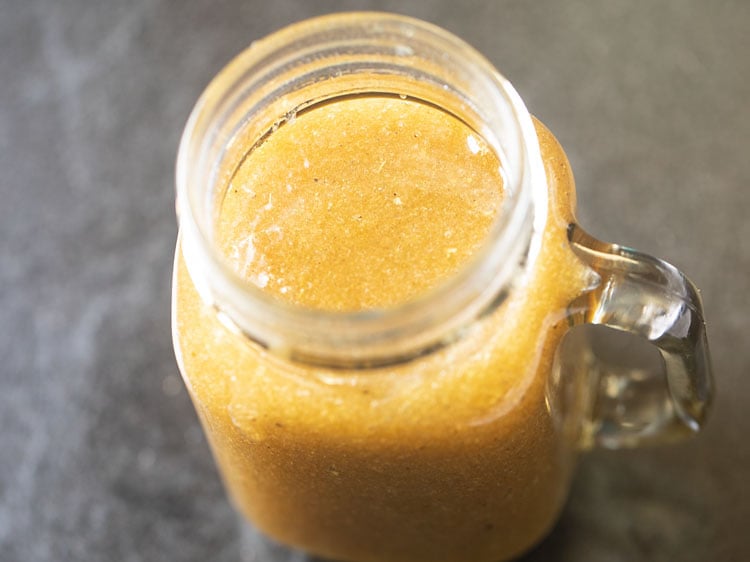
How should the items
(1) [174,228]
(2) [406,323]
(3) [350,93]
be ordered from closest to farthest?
1. (2) [406,323]
2. (3) [350,93]
3. (1) [174,228]

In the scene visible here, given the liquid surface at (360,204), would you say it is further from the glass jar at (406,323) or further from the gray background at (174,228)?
the gray background at (174,228)

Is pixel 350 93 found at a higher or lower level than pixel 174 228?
lower

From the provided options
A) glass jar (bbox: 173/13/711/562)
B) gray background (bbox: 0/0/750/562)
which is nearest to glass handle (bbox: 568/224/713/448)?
glass jar (bbox: 173/13/711/562)

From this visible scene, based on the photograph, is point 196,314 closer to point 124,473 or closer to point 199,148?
point 199,148

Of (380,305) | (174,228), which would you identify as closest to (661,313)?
(380,305)

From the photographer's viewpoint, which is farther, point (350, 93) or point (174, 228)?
point (174, 228)

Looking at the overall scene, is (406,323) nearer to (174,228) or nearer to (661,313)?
(661,313)

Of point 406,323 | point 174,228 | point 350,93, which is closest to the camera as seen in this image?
point 406,323

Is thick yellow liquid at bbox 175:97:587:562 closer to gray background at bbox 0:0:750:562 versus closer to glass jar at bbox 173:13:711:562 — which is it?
glass jar at bbox 173:13:711:562

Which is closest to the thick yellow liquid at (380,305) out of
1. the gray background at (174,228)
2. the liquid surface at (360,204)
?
the liquid surface at (360,204)
